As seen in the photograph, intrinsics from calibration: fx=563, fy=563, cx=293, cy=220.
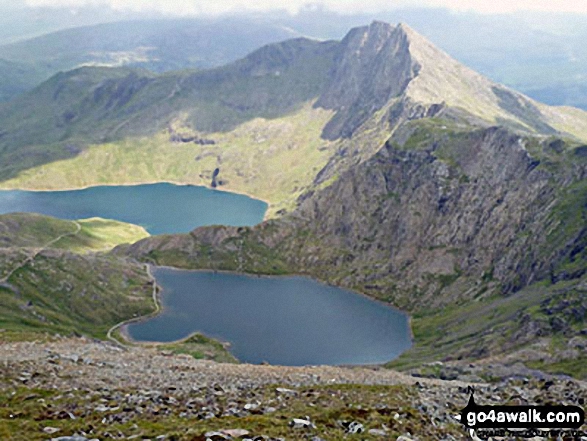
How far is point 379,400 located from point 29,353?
54196mm

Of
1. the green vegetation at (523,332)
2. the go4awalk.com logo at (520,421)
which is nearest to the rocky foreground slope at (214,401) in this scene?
the go4awalk.com logo at (520,421)

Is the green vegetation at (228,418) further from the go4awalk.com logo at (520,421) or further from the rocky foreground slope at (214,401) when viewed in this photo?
the go4awalk.com logo at (520,421)

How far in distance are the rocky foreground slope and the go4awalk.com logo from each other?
180 cm

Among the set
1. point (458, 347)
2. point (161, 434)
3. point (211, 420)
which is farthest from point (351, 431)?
point (458, 347)

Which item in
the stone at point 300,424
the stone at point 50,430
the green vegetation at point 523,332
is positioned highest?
the stone at point 300,424

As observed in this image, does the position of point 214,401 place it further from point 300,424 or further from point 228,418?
point 300,424

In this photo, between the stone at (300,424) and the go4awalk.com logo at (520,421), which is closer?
the stone at (300,424)

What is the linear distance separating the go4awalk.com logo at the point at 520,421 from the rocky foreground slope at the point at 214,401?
1798 millimetres

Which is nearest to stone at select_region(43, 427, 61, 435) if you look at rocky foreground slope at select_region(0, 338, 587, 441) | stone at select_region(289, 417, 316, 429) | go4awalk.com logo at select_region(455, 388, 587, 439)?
rocky foreground slope at select_region(0, 338, 587, 441)

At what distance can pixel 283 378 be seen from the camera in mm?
Result: 78500

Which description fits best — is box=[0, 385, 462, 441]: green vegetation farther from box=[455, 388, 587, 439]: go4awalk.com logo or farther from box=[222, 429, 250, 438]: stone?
box=[455, 388, 587, 439]: go4awalk.com logo

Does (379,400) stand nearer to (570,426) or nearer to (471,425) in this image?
(471,425)

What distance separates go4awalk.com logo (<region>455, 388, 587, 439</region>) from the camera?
46625 mm

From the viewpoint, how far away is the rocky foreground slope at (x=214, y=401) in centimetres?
4281
